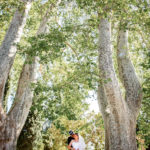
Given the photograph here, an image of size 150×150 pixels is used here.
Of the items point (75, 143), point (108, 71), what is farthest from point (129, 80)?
point (75, 143)

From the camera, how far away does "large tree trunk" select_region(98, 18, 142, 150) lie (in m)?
4.86

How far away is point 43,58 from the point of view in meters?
6.52

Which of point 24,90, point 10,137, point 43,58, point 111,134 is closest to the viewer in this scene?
point 111,134

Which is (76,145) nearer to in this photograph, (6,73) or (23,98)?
(23,98)

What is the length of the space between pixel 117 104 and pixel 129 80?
3.92ft

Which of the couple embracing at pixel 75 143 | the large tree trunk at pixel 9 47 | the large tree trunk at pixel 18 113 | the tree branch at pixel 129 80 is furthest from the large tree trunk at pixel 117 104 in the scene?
the large tree trunk at pixel 9 47

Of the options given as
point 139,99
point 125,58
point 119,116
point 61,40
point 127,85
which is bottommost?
point 119,116

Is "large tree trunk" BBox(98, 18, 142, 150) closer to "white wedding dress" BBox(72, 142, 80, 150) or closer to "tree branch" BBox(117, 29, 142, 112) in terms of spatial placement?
"tree branch" BBox(117, 29, 142, 112)

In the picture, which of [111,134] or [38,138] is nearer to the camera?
[111,134]

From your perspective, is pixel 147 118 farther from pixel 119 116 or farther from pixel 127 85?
pixel 119 116

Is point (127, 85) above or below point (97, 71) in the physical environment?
below

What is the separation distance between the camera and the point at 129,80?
5852 millimetres

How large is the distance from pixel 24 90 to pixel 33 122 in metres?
7.40

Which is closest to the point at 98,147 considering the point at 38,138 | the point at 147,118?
the point at 38,138
